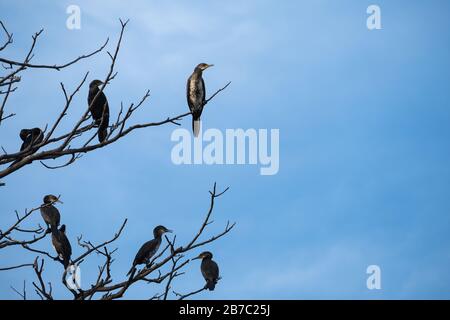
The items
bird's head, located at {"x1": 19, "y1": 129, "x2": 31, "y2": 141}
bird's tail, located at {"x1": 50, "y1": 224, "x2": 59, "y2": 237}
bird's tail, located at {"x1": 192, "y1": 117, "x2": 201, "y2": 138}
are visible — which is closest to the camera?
bird's tail, located at {"x1": 50, "y1": 224, "x2": 59, "y2": 237}

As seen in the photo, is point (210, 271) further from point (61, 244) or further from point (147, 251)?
point (61, 244)

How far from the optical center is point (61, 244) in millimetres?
6676

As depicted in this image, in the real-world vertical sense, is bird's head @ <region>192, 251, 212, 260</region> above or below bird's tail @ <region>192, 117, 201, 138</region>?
below

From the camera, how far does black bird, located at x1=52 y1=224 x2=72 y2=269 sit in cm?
655

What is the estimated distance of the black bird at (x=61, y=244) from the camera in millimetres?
6551

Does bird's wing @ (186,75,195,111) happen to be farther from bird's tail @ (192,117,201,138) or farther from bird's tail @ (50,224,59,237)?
bird's tail @ (50,224,59,237)

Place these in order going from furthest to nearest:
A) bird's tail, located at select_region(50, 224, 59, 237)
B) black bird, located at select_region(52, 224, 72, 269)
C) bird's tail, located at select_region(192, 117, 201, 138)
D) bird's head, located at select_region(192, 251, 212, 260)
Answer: bird's tail, located at select_region(192, 117, 201, 138) → bird's head, located at select_region(192, 251, 212, 260) → bird's tail, located at select_region(50, 224, 59, 237) → black bird, located at select_region(52, 224, 72, 269)

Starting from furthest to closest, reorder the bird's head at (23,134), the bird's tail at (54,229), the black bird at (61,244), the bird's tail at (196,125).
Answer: the bird's tail at (196,125) → the bird's head at (23,134) → the bird's tail at (54,229) → the black bird at (61,244)

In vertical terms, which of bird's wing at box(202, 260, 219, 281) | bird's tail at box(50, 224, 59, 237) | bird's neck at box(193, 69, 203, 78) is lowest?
bird's wing at box(202, 260, 219, 281)

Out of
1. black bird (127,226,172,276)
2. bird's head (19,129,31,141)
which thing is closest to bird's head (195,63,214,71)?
bird's head (19,129,31,141)

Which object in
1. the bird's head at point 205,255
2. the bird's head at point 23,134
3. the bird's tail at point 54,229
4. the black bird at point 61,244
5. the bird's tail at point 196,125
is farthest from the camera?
the bird's tail at point 196,125

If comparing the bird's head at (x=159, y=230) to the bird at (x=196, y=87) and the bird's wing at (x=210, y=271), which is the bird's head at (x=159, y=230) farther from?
the bird at (x=196, y=87)

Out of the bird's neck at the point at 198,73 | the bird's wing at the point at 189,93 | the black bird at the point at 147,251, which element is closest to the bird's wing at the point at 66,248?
the black bird at the point at 147,251
